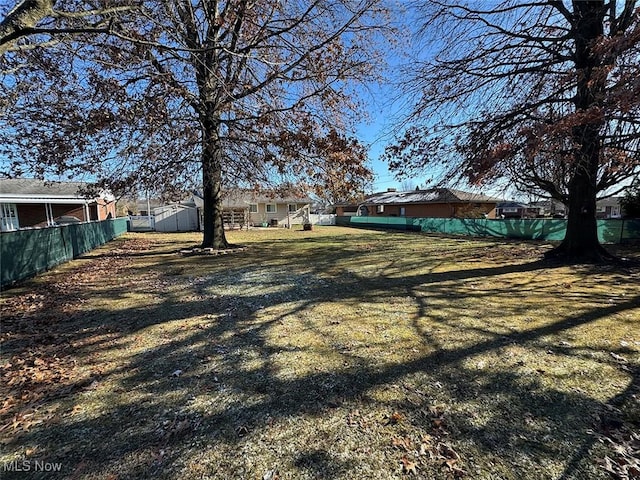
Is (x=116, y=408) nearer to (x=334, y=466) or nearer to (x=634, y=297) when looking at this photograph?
(x=334, y=466)

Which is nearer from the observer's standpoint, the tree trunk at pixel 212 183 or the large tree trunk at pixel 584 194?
the large tree trunk at pixel 584 194

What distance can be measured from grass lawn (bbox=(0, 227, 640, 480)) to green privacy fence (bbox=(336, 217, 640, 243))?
410 inches

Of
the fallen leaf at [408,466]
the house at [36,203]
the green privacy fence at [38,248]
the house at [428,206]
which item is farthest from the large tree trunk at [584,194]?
the house at [36,203]

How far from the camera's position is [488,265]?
9.41 meters

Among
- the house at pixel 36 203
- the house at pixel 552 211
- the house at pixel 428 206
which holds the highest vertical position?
the house at pixel 36 203

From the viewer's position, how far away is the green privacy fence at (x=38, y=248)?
7145mm

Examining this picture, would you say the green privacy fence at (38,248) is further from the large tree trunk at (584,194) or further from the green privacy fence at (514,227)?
the green privacy fence at (514,227)

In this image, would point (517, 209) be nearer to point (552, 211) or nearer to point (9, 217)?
point (552, 211)

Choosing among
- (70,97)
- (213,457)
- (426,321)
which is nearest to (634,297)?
(426,321)

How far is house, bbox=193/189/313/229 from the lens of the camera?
1180 inches

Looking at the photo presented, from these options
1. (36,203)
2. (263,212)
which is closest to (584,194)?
(36,203)

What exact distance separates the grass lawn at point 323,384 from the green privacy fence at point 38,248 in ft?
4.70

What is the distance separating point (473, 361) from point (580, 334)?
1.91 meters

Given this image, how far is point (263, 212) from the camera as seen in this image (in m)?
34.2
